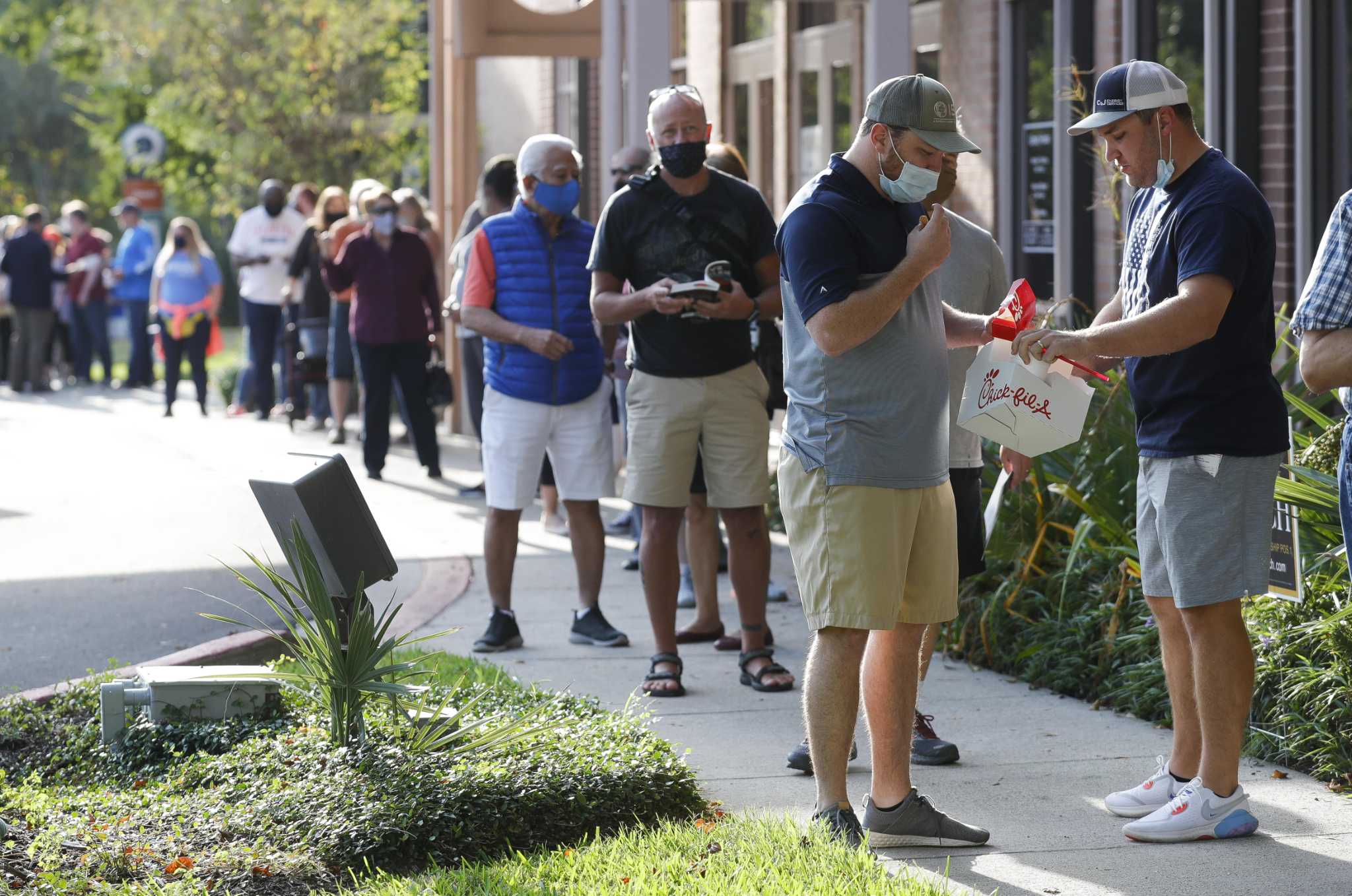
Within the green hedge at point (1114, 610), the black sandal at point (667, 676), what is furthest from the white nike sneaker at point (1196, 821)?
the black sandal at point (667, 676)

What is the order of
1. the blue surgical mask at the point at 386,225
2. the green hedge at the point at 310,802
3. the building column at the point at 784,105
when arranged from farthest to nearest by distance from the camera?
the building column at the point at 784,105
the blue surgical mask at the point at 386,225
the green hedge at the point at 310,802

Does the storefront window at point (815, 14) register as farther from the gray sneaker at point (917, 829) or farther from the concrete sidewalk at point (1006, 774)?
the gray sneaker at point (917, 829)

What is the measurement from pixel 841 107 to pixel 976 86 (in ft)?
10.8

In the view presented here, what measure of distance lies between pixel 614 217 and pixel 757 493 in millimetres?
1187

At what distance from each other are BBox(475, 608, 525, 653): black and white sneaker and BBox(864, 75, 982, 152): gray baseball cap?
11.8ft

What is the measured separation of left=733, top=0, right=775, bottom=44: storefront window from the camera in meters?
17.0

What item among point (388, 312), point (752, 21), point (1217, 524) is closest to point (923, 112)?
point (1217, 524)

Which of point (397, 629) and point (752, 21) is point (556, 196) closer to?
point (397, 629)

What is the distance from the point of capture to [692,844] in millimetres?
4656

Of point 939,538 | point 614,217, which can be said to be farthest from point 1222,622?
point 614,217

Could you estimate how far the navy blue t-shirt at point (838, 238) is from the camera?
4.61 m

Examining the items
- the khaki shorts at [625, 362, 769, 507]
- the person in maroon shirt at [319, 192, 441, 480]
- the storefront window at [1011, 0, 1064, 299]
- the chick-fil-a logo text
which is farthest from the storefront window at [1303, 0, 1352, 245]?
the person in maroon shirt at [319, 192, 441, 480]

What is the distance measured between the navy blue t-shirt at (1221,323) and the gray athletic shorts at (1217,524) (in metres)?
0.05

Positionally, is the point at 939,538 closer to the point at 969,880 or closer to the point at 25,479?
the point at 969,880
